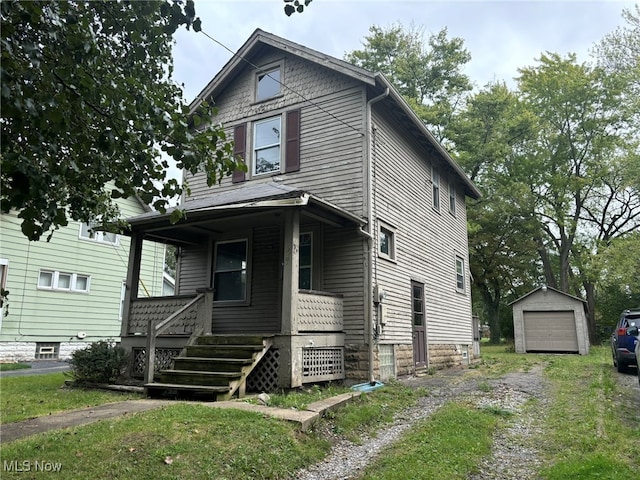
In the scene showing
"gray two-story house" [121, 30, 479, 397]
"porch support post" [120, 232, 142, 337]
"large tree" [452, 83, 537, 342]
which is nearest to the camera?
"gray two-story house" [121, 30, 479, 397]

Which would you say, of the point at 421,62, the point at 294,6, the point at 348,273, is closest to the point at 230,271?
the point at 348,273

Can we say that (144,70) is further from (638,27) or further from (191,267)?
(638,27)

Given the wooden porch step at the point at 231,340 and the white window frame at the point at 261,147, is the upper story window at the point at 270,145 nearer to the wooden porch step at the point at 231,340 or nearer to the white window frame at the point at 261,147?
the white window frame at the point at 261,147

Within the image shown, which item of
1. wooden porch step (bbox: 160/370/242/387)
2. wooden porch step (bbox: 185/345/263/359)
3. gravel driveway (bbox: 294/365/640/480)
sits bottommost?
gravel driveway (bbox: 294/365/640/480)

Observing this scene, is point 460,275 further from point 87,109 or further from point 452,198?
point 87,109

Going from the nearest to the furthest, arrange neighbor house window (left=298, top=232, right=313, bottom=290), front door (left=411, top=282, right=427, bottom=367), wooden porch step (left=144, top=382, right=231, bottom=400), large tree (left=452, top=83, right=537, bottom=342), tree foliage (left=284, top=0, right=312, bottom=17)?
1. tree foliage (left=284, top=0, right=312, bottom=17)
2. wooden porch step (left=144, top=382, right=231, bottom=400)
3. neighbor house window (left=298, top=232, right=313, bottom=290)
4. front door (left=411, top=282, right=427, bottom=367)
5. large tree (left=452, top=83, right=537, bottom=342)

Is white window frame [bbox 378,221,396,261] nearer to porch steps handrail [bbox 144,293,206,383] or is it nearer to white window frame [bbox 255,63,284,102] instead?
white window frame [bbox 255,63,284,102]

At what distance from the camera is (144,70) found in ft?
14.9

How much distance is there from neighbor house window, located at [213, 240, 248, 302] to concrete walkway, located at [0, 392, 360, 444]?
4.16m

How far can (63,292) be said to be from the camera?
16.3 metres

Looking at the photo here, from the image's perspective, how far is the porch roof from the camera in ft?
26.6

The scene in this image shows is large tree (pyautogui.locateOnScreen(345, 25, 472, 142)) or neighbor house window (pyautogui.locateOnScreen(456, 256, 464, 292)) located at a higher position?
large tree (pyautogui.locateOnScreen(345, 25, 472, 142))

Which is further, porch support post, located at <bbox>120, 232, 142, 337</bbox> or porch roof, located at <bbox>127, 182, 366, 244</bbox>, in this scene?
porch support post, located at <bbox>120, 232, 142, 337</bbox>

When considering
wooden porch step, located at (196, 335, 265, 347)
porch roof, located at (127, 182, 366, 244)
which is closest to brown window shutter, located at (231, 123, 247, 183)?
porch roof, located at (127, 182, 366, 244)
